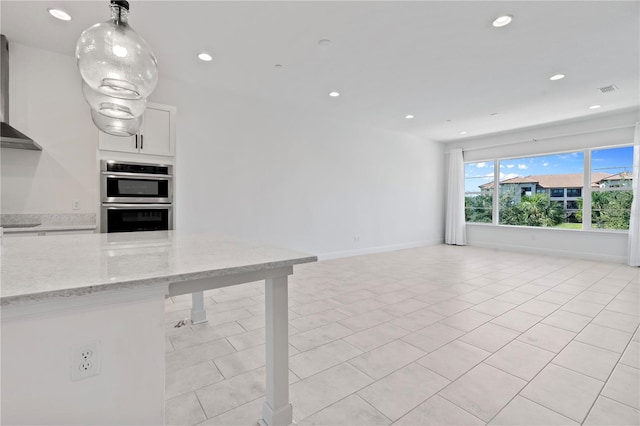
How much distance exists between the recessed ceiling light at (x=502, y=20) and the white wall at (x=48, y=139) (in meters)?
4.52

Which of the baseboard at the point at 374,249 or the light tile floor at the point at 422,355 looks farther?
the baseboard at the point at 374,249

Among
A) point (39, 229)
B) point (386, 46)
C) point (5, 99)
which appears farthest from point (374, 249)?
point (5, 99)

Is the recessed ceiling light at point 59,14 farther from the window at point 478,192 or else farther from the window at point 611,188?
the window at point 611,188

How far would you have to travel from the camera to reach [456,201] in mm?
7805

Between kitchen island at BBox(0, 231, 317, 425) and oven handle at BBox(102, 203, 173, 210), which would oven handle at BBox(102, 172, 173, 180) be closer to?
oven handle at BBox(102, 203, 173, 210)

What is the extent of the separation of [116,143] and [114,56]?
7.70 feet

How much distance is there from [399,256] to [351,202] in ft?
5.01

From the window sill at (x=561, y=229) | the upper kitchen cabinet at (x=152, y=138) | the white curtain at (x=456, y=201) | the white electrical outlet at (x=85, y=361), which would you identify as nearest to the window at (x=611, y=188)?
the window sill at (x=561, y=229)

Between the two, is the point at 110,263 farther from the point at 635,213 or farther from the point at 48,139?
the point at 635,213

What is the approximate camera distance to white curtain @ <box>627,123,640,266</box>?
206 inches

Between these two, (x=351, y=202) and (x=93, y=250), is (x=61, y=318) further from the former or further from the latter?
(x=351, y=202)

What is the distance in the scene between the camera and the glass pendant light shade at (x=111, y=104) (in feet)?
5.25

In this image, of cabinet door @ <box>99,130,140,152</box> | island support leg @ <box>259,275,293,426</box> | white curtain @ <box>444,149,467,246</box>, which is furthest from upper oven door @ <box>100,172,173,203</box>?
white curtain @ <box>444,149,467,246</box>

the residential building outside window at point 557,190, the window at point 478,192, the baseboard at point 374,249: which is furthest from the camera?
the window at point 478,192
